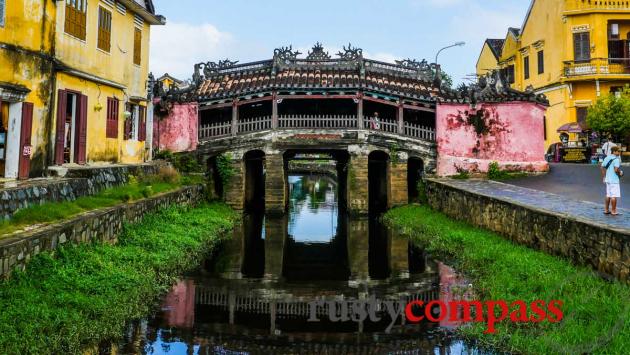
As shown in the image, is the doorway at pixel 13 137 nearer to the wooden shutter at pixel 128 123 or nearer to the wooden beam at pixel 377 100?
the wooden shutter at pixel 128 123

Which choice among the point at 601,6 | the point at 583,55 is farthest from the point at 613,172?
the point at 601,6

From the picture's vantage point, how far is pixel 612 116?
24062mm

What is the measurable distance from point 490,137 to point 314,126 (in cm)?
763

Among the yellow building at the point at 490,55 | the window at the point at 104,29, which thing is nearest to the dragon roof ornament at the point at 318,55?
the window at the point at 104,29

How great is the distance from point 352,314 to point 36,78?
934 cm

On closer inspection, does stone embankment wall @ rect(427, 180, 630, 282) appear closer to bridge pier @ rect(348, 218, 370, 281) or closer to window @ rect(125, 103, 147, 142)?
bridge pier @ rect(348, 218, 370, 281)

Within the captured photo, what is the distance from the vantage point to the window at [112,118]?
15352 millimetres

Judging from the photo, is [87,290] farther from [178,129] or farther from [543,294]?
[178,129]

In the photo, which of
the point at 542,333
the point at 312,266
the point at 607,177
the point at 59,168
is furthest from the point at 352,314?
the point at 59,168

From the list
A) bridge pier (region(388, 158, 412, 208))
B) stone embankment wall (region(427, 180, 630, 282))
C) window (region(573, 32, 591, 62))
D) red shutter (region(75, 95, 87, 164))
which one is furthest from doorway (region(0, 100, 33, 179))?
window (region(573, 32, 591, 62))

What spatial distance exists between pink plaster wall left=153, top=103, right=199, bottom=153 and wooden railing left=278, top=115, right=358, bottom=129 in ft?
12.4

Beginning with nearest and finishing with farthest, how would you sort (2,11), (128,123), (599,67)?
(2,11)
(128,123)
(599,67)

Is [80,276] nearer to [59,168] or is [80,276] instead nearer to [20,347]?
[20,347]

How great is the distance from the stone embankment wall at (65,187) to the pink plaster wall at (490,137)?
42.3 ft
